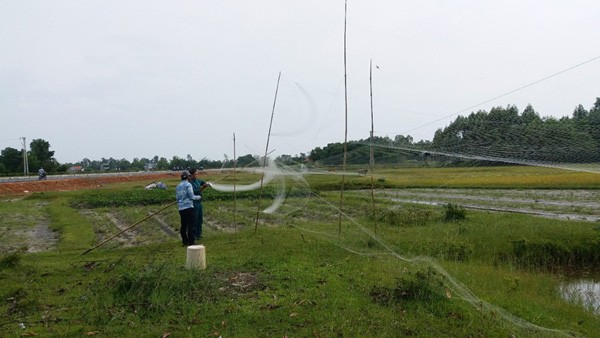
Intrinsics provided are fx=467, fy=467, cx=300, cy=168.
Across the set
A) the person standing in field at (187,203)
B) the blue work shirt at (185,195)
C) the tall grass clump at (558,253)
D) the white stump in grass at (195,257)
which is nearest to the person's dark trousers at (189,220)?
the person standing in field at (187,203)

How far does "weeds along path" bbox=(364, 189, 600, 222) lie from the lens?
62.6 ft

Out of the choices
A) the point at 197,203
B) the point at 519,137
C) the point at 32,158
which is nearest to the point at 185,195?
the point at 197,203

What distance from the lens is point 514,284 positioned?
9180 mm

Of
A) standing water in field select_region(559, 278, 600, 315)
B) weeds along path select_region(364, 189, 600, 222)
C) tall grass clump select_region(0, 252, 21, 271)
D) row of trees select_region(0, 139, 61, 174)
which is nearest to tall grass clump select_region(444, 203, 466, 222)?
weeds along path select_region(364, 189, 600, 222)

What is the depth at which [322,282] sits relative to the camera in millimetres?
8672

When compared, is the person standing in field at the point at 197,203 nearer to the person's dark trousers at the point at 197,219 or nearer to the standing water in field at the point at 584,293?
the person's dark trousers at the point at 197,219

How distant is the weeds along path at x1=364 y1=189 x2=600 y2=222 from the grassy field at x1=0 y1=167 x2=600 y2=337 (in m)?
3.81

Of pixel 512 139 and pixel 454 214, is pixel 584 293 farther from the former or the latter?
pixel 454 214

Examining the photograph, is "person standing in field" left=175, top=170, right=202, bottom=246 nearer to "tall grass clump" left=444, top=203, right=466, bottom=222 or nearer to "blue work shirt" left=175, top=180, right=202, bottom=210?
"blue work shirt" left=175, top=180, right=202, bottom=210

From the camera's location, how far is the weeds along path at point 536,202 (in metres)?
19.1

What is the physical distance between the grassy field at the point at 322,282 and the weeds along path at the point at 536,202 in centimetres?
381

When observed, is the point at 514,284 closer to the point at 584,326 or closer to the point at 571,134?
the point at 584,326

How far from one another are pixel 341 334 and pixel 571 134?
983 centimetres

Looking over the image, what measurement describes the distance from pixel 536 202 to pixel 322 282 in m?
18.6
